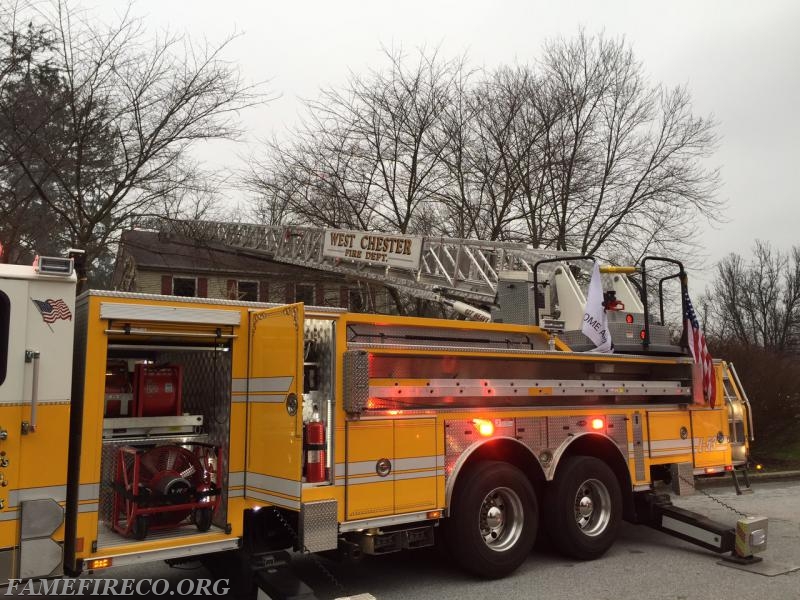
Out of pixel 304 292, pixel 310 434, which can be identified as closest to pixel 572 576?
pixel 310 434

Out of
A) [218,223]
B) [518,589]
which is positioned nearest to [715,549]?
[518,589]

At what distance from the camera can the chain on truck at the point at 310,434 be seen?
14.0ft

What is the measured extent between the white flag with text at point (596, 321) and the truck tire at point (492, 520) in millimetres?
1645

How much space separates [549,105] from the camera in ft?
59.6

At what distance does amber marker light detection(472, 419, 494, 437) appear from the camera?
18.9 ft

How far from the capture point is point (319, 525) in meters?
4.74

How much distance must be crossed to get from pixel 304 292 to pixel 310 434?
14.4 meters

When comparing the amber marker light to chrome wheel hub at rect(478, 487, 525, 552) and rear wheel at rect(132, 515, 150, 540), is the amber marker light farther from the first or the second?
rear wheel at rect(132, 515, 150, 540)

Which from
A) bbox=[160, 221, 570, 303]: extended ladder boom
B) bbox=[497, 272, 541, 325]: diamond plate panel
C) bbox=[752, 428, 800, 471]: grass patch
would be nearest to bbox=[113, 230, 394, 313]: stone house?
bbox=[160, 221, 570, 303]: extended ladder boom

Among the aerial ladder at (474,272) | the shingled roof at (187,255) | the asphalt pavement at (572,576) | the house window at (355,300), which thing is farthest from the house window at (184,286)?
the asphalt pavement at (572,576)

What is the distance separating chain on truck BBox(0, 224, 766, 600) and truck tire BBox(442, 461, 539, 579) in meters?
0.02

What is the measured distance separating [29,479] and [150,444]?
1091 mm

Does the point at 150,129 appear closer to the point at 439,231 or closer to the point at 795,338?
the point at 439,231

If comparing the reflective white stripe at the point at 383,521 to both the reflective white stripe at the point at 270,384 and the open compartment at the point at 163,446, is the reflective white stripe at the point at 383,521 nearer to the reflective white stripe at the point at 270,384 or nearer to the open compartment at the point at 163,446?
the open compartment at the point at 163,446
